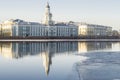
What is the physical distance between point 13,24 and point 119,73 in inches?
5088

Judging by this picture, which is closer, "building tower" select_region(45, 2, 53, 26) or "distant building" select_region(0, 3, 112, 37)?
"distant building" select_region(0, 3, 112, 37)

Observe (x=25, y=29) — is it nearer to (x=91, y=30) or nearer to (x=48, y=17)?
(x=48, y=17)

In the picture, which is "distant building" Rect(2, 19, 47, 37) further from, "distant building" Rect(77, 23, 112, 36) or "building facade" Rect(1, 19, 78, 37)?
"distant building" Rect(77, 23, 112, 36)

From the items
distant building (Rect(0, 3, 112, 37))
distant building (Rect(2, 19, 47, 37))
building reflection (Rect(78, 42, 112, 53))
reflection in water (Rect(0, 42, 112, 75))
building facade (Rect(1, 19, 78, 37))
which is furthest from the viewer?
distant building (Rect(0, 3, 112, 37))

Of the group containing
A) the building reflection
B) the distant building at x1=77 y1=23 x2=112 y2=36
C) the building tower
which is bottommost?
the building reflection

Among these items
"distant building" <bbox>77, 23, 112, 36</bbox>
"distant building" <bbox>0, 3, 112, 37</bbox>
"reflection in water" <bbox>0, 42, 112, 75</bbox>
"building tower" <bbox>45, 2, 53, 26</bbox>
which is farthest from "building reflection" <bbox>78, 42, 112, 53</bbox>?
"distant building" <bbox>77, 23, 112, 36</bbox>

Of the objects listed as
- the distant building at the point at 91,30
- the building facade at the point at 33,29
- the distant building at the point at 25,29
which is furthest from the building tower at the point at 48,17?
the distant building at the point at 91,30

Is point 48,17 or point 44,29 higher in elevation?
point 48,17

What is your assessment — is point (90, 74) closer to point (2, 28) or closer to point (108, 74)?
point (108, 74)

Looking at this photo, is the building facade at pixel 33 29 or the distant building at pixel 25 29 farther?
the building facade at pixel 33 29

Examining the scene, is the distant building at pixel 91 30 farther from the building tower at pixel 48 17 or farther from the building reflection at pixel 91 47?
the building reflection at pixel 91 47

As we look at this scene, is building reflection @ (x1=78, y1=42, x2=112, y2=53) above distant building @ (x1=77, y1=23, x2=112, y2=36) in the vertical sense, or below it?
below

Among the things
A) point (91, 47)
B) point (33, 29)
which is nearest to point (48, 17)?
point (33, 29)

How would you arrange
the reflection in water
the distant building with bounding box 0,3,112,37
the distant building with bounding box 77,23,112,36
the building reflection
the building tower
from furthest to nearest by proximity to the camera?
the distant building with bounding box 77,23,112,36 → the building tower → the distant building with bounding box 0,3,112,37 → the building reflection → the reflection in water
